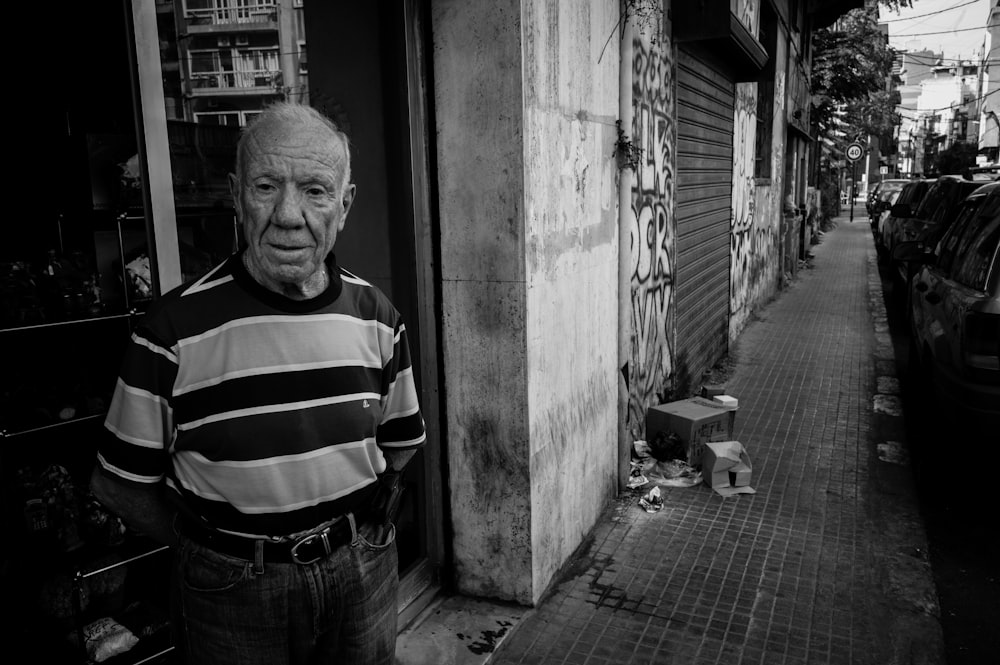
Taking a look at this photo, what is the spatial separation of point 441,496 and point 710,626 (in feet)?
4.66

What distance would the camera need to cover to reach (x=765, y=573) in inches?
164

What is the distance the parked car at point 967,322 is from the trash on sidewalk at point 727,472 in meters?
1.39

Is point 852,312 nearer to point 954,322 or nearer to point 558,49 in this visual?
point 954,322

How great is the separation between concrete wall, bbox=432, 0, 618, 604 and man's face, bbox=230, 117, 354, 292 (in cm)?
155

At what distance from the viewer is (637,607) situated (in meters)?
3.81

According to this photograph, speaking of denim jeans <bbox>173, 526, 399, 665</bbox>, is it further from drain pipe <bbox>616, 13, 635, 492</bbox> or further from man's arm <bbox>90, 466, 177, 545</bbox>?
drain pipe <bbox>616, 13, 635, 492</bbox>

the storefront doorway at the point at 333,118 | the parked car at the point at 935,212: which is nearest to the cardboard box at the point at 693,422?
the storefront doorway at the point at 333,118

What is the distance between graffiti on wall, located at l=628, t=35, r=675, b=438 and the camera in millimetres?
5426

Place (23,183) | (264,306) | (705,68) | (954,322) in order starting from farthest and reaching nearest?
(705,68) → (954,322) → (23,183) → (264,306)

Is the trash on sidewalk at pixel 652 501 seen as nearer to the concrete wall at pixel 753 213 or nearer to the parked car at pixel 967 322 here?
the parked car at pixel 967 322

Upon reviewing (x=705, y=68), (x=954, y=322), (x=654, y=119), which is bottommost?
(x=954, y=322)

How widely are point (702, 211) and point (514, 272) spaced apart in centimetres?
476

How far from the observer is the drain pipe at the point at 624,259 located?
4.82m

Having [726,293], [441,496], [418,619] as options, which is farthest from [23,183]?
[726,293]
